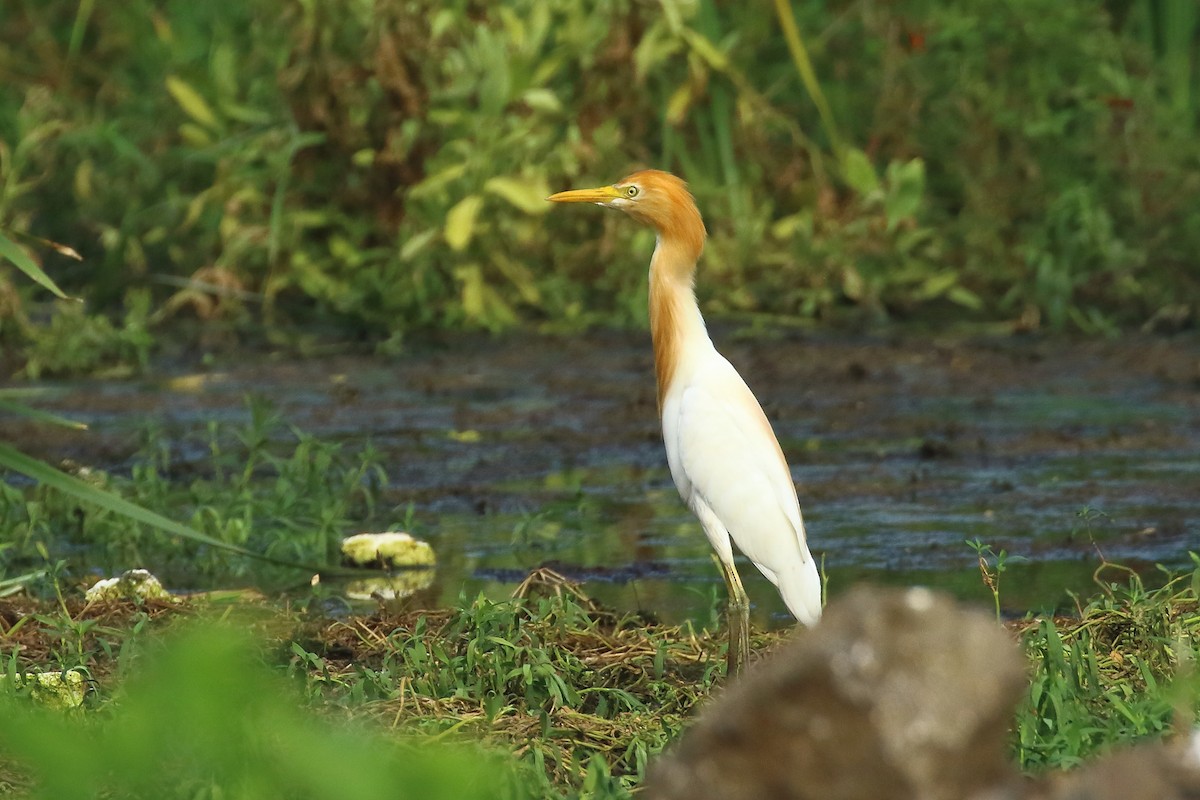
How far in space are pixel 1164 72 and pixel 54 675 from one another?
8.60m

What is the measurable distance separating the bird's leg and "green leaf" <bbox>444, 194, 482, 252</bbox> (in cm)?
502

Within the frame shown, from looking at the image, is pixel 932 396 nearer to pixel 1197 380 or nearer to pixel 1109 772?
pixel 1197 380

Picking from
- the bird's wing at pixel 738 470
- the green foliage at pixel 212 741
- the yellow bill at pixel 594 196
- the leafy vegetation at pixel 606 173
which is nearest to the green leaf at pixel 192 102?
the leafy vegetation at pixel 606 173

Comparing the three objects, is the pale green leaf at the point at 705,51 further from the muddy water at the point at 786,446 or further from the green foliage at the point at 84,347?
the green foliage at the point at 84,347

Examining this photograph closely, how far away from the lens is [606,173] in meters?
10.2

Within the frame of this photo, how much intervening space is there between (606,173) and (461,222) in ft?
3.56

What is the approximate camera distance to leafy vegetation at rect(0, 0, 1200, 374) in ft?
32.5

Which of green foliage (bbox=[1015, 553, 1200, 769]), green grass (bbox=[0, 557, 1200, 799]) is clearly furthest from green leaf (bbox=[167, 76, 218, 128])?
green foliage (bbox=[1015, 553, 1200, 769])

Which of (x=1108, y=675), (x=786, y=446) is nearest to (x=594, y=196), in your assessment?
(x=1108, y=675)

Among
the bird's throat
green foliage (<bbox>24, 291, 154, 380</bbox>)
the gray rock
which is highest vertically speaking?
the gray rock

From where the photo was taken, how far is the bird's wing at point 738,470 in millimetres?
4496

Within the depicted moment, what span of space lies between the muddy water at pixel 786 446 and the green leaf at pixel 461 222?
0.59 metres

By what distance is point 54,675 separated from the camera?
13.7 feet

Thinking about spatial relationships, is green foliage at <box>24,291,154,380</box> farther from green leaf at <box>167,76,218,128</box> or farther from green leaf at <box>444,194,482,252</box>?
green leaf at <box>444,194,482,252</box>
